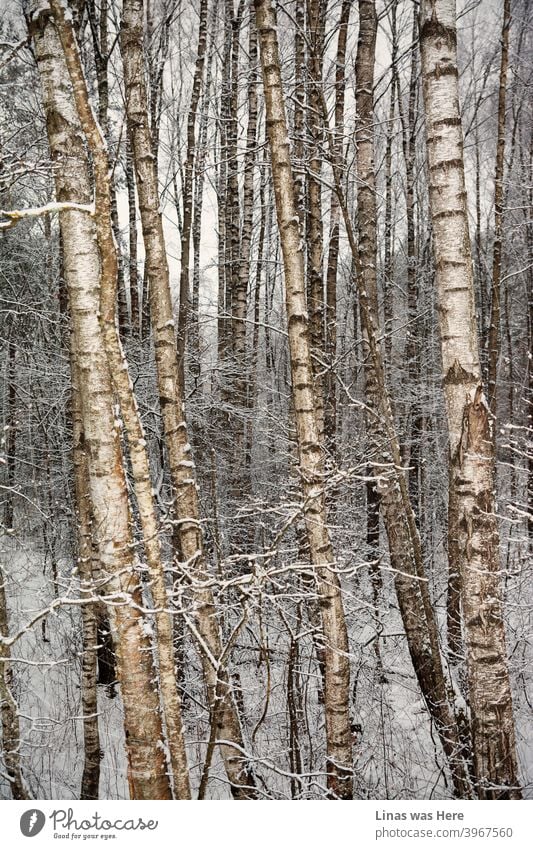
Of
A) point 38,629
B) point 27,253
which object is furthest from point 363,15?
point 38,629

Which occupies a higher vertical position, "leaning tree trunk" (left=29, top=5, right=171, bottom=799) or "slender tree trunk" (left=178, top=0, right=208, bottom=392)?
"slender tree trunk" (left=178, top=0, right=208, bottom=392)

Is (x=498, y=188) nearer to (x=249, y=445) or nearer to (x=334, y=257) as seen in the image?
(x=334, y=257)

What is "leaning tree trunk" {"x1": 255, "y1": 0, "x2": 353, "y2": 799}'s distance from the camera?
2.56m

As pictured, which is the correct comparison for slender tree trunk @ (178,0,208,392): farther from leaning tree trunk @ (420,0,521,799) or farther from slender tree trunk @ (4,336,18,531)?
leaning tree trunk @ (420,0,521,799)

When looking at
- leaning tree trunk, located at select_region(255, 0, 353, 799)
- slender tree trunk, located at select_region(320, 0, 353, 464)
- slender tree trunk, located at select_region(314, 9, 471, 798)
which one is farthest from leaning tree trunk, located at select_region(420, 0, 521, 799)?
slender tree trunk, located at select_region(320, 0, 353, 464)

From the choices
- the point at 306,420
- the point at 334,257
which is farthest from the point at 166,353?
the point at 334,257

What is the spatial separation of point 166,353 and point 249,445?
479 cm

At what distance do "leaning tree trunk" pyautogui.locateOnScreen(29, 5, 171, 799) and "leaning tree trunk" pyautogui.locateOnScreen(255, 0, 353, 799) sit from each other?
85 centimetres

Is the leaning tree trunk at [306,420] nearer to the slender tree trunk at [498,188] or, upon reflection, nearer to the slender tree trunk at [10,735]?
the slender tree trunk at [10,735]

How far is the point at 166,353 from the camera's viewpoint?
2885 mm

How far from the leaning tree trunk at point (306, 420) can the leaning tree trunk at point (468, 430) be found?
1.93 feet

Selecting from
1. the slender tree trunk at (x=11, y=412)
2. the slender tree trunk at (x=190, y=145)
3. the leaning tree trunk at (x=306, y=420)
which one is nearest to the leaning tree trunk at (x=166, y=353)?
the leaning tree trunk at (x=306, y=420)
